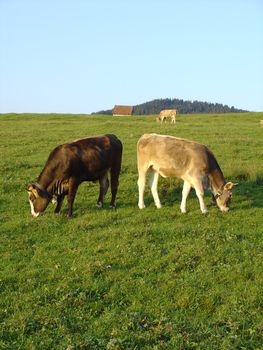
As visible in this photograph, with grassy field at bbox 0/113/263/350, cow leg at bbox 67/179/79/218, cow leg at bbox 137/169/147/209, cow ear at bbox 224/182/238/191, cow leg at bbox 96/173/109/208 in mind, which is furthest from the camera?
cow leg at bbox 96/173/109/208

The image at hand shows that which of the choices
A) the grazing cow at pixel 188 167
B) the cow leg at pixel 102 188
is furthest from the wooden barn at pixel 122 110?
the grazing cow at pixel 188 167

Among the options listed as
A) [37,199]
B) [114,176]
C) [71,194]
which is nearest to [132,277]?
[71,194]

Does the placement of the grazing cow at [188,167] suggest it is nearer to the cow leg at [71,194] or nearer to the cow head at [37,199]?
the cow leg at [71,194]

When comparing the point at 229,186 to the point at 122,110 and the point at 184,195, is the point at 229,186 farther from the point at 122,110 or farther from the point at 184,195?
the point at 122,110

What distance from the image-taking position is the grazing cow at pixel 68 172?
13.6 meters

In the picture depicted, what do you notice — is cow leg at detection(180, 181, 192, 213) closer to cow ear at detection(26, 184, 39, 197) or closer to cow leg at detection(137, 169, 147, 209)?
cow leg at detection(137, 169, 147, 209)

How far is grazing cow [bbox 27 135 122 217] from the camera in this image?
13.6m

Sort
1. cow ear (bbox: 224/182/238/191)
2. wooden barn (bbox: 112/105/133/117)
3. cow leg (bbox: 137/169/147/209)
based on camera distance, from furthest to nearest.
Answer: wooden barn (bbox: 112/105/133/117) → cow leg (bbox: 137/169/147/209) → cow ear (bbox: 224/182/238/191)

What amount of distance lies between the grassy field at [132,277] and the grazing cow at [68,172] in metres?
0.53

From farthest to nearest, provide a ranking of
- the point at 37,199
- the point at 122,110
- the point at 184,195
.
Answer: the point at 122,110, the point at 184,195, the point at 37,199

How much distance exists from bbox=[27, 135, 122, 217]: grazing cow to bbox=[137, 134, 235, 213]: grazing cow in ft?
5.06

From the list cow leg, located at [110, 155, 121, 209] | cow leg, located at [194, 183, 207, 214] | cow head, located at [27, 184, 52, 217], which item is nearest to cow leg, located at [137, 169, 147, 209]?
cow leg, located at [110, 155, 121, 209]

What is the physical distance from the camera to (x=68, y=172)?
13.8 metres

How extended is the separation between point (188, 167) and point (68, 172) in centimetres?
374
